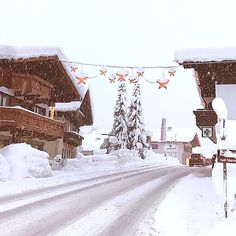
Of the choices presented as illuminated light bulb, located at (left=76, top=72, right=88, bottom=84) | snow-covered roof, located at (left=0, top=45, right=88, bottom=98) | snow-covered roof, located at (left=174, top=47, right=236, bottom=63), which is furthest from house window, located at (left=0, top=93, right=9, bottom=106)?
snow-covered roof, located at (left=174, top=47, right=236, bottom=63)

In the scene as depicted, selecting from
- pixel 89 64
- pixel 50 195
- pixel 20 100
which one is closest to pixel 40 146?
pixel 20 100

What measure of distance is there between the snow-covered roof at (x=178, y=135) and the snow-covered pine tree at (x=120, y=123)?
2756cm

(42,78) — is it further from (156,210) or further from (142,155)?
(142,155)

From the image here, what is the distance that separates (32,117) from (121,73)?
699 cm

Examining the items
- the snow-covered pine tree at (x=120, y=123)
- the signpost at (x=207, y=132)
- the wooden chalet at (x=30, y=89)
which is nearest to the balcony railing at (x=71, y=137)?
the snow-covered pine tree at (x=120, y=123)

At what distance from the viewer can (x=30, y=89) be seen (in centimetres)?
2411

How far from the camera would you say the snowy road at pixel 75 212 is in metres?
6.97

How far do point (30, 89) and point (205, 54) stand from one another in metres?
11.6

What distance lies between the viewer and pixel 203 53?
57.7 feet

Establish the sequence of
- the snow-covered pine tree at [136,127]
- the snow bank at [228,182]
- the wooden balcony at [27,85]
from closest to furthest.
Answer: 1. the snow bank at [228,182]
2. the wooden balcony at [27,85]
3. the snow-covered pine tree at [136,127]

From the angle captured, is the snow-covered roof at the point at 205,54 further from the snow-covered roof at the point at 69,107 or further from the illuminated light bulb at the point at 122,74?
the snow-covered roof at the point at 69,107

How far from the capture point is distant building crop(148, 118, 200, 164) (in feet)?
264

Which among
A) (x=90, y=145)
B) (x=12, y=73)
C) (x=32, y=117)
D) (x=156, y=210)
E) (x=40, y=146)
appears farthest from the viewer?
(x=90, y=145)

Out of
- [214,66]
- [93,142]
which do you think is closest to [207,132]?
[214,66]
